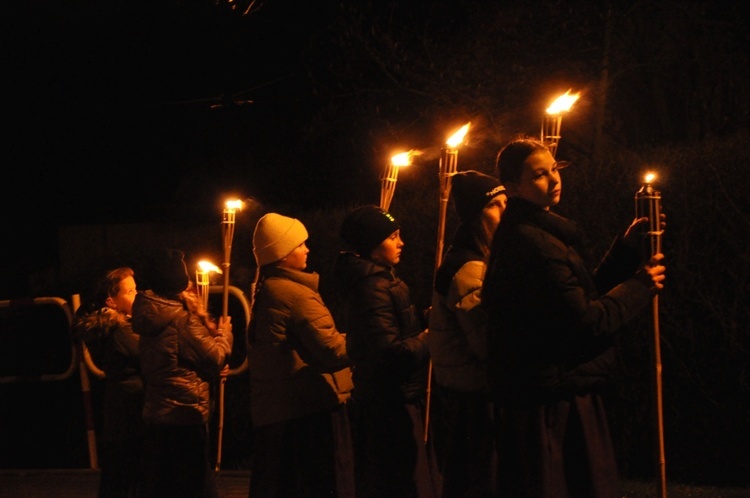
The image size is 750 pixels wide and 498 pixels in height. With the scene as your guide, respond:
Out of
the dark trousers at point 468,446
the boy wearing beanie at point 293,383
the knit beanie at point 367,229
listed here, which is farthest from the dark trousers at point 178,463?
the dark trousers at point 468,446

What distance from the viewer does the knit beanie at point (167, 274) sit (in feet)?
22.5

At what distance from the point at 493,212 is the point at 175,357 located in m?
2.16

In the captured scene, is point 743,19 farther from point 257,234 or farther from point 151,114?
point 151,114

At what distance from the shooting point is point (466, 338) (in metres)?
5.51

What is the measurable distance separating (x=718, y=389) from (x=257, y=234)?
3.24 meters

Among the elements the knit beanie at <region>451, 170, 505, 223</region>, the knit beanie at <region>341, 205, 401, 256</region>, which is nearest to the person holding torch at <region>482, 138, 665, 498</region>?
the knit beanie at <region>451, 170, 505, 223</region>

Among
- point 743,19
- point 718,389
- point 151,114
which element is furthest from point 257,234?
point 151,114

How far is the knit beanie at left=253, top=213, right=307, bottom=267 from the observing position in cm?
657

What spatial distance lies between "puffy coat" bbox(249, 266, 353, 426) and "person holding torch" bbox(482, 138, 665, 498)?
1.63 m

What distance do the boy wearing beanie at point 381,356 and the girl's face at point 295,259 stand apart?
0.36 meters

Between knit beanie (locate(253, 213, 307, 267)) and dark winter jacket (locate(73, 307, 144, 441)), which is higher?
knit beanie (locate(253, 213, 307, 267))

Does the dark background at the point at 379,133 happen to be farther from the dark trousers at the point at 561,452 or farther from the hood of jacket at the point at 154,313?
the dark trousers at the point at 561,452

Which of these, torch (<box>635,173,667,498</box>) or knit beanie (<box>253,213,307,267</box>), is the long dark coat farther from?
knit beanie (<box>253,213,307,267</box>)

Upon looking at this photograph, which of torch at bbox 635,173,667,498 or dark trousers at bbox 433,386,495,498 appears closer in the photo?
torch at bbox 635,173,667,498
